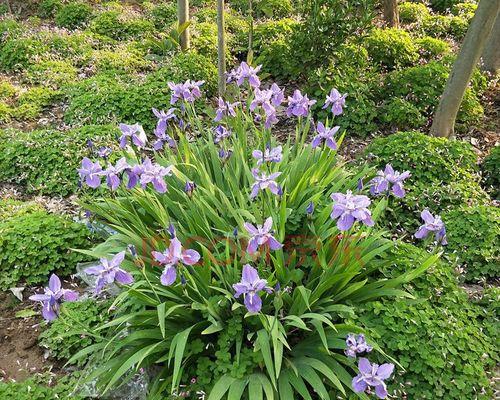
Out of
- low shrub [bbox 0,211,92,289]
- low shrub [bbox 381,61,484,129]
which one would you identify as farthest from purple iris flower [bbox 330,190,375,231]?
low shrub [bbox 381,61,484,129]

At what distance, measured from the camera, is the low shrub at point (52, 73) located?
18.2 ft

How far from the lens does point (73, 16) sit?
285 inches

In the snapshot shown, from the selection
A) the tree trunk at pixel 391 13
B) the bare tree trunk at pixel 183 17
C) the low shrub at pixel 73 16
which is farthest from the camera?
the low shrub at pixel 73 16

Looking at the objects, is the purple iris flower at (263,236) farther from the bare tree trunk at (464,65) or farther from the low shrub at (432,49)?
the low shrub at (432,49)

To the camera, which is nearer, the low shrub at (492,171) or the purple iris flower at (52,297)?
the purple iris flower at (52,297)

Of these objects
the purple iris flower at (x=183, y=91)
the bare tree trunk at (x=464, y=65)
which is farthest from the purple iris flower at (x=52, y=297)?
the bare tree trunk at (x=464, y=65)

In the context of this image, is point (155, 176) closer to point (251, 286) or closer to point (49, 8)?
point (251, 286)

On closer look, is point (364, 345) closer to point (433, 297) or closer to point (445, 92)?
point (433, 297)

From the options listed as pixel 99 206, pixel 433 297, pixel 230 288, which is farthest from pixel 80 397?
pixel 433 297

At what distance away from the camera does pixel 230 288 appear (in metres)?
2.40

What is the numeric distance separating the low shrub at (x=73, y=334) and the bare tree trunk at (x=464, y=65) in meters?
2.99

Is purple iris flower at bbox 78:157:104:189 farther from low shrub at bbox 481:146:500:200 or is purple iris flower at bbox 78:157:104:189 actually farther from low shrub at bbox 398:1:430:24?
low shrub at bbox 398:1:430:24

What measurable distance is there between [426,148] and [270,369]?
92.6 inches

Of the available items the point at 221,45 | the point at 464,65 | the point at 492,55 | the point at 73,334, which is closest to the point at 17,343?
the point at 73,334
